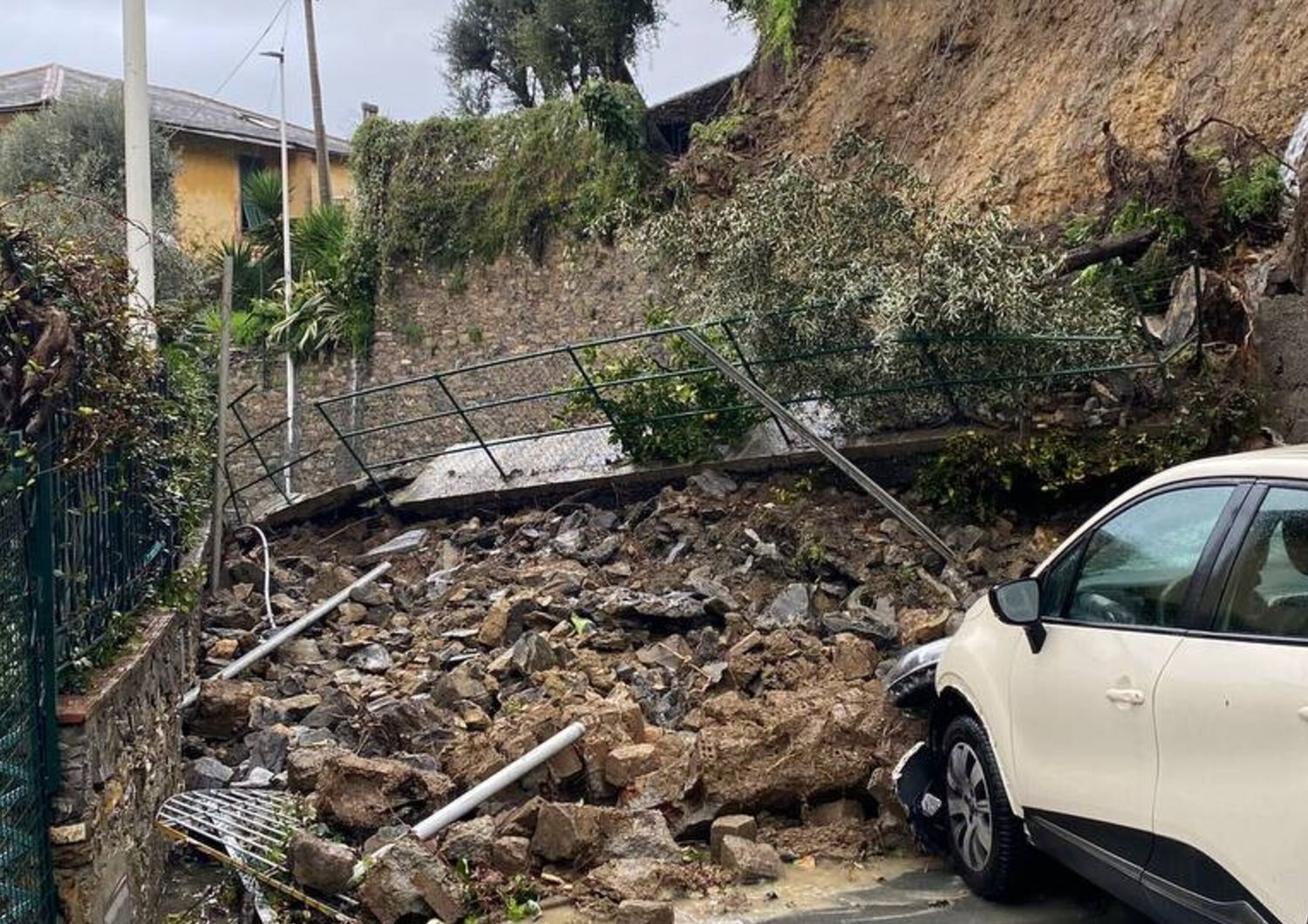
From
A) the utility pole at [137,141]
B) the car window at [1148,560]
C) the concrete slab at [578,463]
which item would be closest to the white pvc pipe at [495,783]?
the car window at [1148,560]

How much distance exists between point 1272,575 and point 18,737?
3.84 metres

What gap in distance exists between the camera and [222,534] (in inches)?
439

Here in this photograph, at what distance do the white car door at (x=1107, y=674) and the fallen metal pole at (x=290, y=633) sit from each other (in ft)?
15.9

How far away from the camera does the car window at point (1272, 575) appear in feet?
10.9

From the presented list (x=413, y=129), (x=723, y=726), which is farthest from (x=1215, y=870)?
(x=413, y=129)

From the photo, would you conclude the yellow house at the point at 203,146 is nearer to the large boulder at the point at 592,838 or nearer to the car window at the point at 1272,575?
the large boulder at the point at 592,838

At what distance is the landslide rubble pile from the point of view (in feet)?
17.4

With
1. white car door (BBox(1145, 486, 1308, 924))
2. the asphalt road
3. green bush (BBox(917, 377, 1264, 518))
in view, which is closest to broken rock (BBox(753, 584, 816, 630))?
green bush (BBox(917, 377, 1264, 518))

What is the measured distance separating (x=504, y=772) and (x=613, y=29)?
18.2m

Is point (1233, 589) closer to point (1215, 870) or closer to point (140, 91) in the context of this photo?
point (1215, 870)

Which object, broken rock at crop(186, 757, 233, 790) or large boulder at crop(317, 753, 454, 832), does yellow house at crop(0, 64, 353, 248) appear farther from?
large boulder at crop(317, 753, 454, 832)

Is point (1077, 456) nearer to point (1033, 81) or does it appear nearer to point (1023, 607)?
point (1023, 607)

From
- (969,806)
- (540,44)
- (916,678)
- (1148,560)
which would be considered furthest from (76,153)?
(1148,560)

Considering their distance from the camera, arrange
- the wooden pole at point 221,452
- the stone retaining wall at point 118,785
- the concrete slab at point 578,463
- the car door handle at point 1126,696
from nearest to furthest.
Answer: the car door handle at point 1126,696 → the stone retaining wall at point 118,785 → the concrete slab at point 578,463 → the wooden pole at point 221,452
